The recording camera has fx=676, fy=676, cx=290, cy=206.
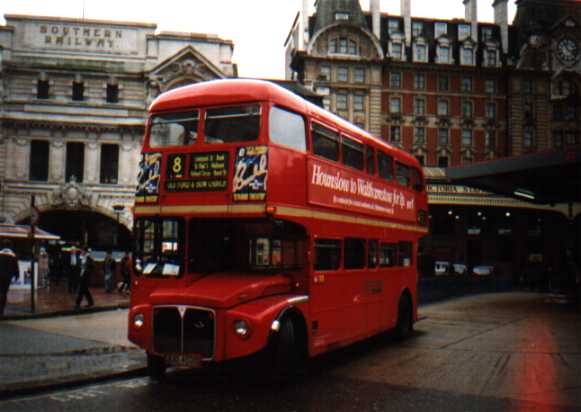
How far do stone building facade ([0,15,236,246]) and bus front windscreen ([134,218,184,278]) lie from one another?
32.5m

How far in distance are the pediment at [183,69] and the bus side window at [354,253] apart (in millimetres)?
31916

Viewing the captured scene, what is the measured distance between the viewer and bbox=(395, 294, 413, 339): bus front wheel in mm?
15023

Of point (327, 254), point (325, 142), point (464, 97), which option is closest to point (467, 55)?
point (464, 97)

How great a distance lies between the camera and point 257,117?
9797 mm

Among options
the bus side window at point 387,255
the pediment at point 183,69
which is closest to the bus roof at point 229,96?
the bus side window at point 387,255

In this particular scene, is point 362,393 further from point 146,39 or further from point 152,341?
point 146,39

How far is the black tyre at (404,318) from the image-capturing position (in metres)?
15.0

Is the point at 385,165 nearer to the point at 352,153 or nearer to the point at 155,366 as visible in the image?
the point at 352,153

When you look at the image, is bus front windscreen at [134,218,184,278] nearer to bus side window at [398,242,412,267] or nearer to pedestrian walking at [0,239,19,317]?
bus side window at [398,242,412,267]

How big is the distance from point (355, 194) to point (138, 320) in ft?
15.6

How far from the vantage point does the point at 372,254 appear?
13.3 meters

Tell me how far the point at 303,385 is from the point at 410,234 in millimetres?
6976

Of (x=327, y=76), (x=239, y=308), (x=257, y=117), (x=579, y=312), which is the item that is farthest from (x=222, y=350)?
(x=327, y=76)

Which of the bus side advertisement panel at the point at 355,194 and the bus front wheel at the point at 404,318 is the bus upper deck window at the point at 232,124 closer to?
the bus side advertisement panel at the point at 355,194
